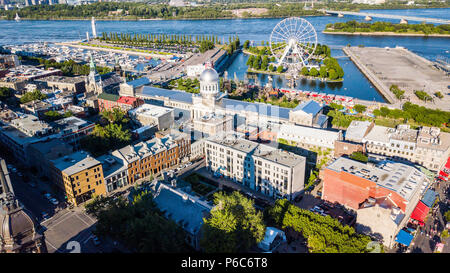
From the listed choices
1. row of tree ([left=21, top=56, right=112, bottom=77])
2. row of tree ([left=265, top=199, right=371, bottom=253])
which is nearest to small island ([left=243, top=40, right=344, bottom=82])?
row of tree ([left=21, top=56, right=112, bottom=77])

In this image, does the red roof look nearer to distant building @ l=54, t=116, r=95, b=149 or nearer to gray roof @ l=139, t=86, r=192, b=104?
gray roof @ l=139, t=86, r=192, b=104

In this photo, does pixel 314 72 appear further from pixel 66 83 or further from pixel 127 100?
pixel 66 83

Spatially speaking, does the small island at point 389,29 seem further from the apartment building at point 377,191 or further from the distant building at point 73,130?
the distant building at point 73,130

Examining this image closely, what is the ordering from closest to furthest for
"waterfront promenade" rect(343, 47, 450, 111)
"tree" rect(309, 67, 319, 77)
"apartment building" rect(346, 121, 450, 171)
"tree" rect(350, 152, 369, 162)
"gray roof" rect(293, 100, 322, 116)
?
"tree" rect(350, 152, 369, 162) < "apartment building" rect(346, 121, 450, 171) < "gray roof" rect(293, 100, 322, 116) < "waterfront promenade" rect(343, 47, 450, 111) < "tree" rect(309, 67, 319, 77)

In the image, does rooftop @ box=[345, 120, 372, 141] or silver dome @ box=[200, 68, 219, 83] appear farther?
silver dome @ box=[200, 68, 219, 83]

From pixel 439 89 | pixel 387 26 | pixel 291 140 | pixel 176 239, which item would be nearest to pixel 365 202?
pixel 291 140

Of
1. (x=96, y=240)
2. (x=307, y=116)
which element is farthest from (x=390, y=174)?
(x=96, y=240)

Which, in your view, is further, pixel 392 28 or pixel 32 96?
pixel 392 28
